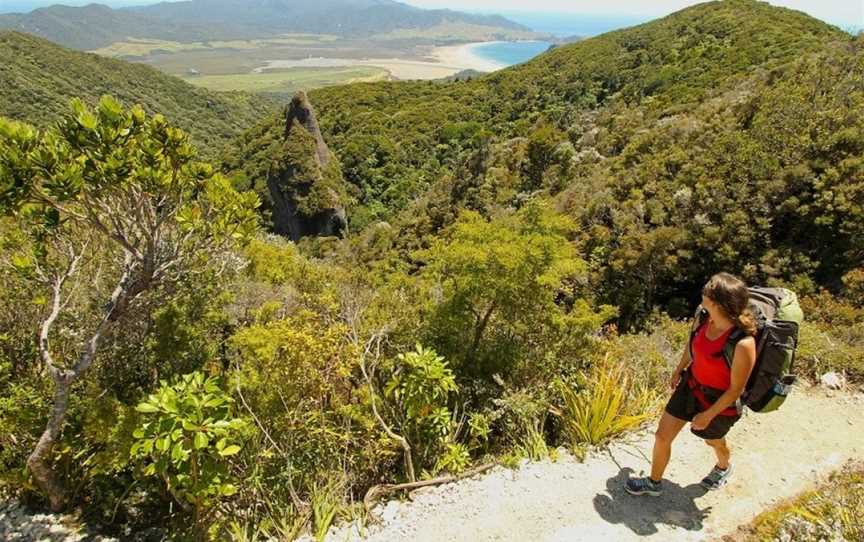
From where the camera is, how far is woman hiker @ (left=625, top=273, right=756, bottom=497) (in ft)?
10.8

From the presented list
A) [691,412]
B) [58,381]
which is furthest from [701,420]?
[58,381]

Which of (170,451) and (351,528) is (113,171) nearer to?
(170,451)

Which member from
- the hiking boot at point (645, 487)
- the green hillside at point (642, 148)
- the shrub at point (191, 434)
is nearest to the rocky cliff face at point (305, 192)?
the green hillside at point (642, 148)

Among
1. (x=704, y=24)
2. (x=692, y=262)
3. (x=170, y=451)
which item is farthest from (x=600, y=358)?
(x=704, y=24)

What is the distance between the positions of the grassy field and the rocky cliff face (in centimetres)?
12245

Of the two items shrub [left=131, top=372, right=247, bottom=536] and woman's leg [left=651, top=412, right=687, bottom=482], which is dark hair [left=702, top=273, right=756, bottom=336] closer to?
woman's leg [left=651, top=412, right=687, bottom=482]

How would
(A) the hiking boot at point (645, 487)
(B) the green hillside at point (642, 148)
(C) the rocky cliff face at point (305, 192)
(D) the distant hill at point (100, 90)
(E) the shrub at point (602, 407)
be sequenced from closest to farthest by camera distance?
(A) the hiking boot at point (645, 487), (E) the shrub at point (602, 407), (B) the green hillside at point (642, 148), (C) the rocky cliff face at point (305, 192), (D) the distant hill at point (100, 90)

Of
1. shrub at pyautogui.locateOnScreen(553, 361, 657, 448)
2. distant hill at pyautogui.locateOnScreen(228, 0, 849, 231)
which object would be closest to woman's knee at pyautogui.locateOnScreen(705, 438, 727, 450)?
shrub at pyautogui.locateOnScreen(553, 361, 657, 448)

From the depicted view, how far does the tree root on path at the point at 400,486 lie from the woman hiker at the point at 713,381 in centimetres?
131

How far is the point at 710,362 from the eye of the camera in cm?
357

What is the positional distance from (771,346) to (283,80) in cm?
20041

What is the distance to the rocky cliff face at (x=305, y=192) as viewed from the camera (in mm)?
44250

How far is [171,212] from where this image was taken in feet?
15.5

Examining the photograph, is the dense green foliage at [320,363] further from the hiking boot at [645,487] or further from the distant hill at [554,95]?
the distant hill at [554,95]
